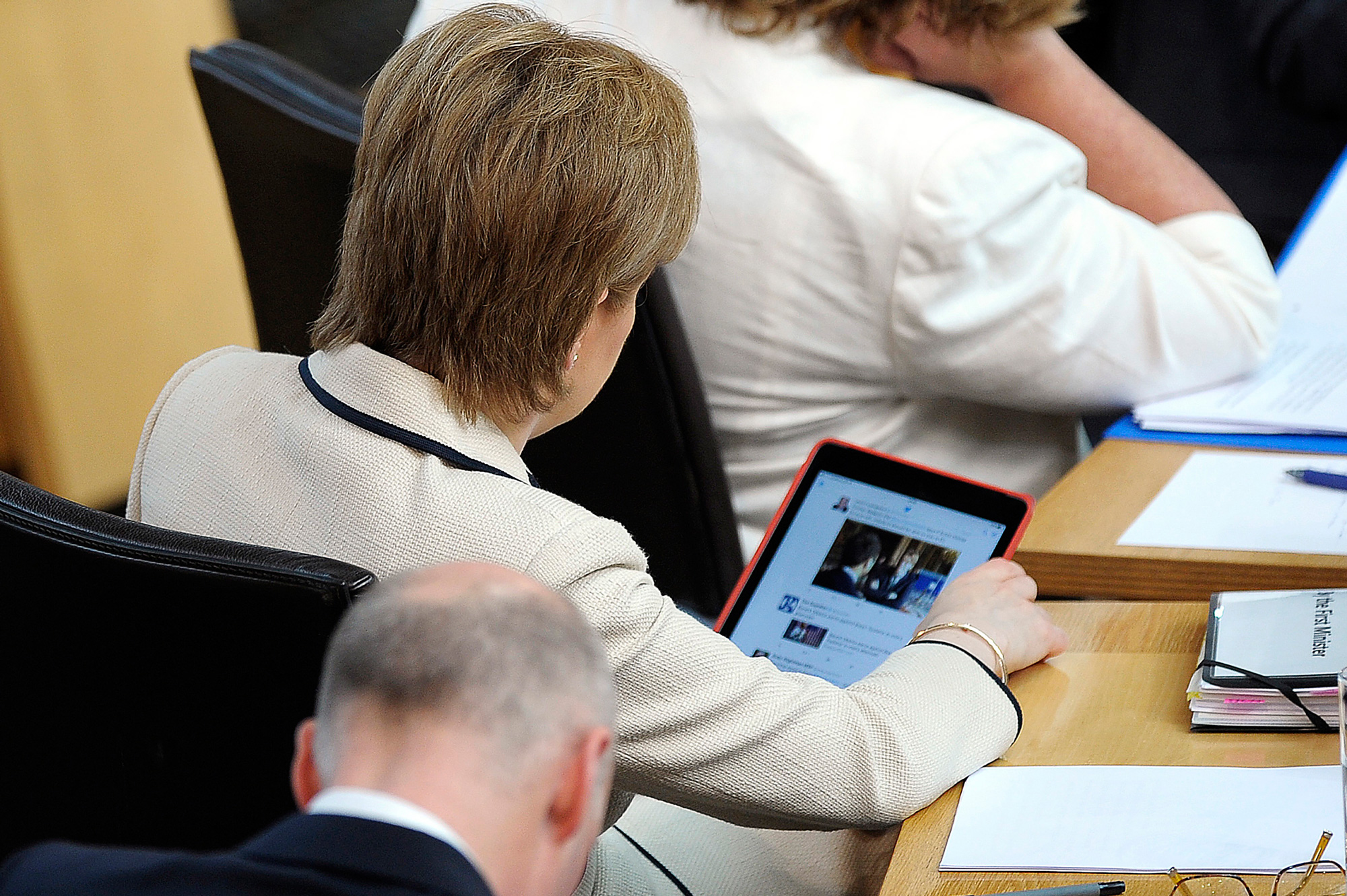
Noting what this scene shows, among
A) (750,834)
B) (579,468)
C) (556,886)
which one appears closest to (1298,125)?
(579,468)

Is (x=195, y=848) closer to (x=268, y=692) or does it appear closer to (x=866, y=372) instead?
(x=268, y=692)

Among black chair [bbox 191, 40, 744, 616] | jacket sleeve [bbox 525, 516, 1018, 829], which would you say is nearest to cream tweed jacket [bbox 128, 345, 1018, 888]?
jacket sleeve [bbox 525, 516, 1018, 829]

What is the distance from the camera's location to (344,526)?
0.77 metres

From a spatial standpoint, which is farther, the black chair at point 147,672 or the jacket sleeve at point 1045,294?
the jacket sleeve at point 1045,294

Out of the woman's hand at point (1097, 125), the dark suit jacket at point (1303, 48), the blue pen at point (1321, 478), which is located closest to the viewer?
the blue pen at point (1321, 478)

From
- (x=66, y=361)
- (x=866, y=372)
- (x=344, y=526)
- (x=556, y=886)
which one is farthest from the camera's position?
(x=66, y=361)

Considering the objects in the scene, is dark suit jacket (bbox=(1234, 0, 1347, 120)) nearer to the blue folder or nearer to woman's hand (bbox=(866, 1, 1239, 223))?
woman's hand (bbox=(866, 1, 1239, 223))

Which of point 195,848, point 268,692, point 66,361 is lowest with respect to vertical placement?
point 66,361

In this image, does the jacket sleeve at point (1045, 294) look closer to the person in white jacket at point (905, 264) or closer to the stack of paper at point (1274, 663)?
the person in white jacket at point (905, 264)

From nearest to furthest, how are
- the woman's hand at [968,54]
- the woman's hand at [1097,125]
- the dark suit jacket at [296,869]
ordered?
the dark suit jacket at [296,869]
the woman's hand at [968,54]
the woman's hand at [1097,125]

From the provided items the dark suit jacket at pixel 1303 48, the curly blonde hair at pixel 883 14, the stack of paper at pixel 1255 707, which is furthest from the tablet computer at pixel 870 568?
the dark suit jacket at pixel 1303 48

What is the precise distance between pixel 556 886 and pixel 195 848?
0.36 meters

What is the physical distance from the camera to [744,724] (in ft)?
2.57

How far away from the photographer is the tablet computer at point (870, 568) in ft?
3.49
